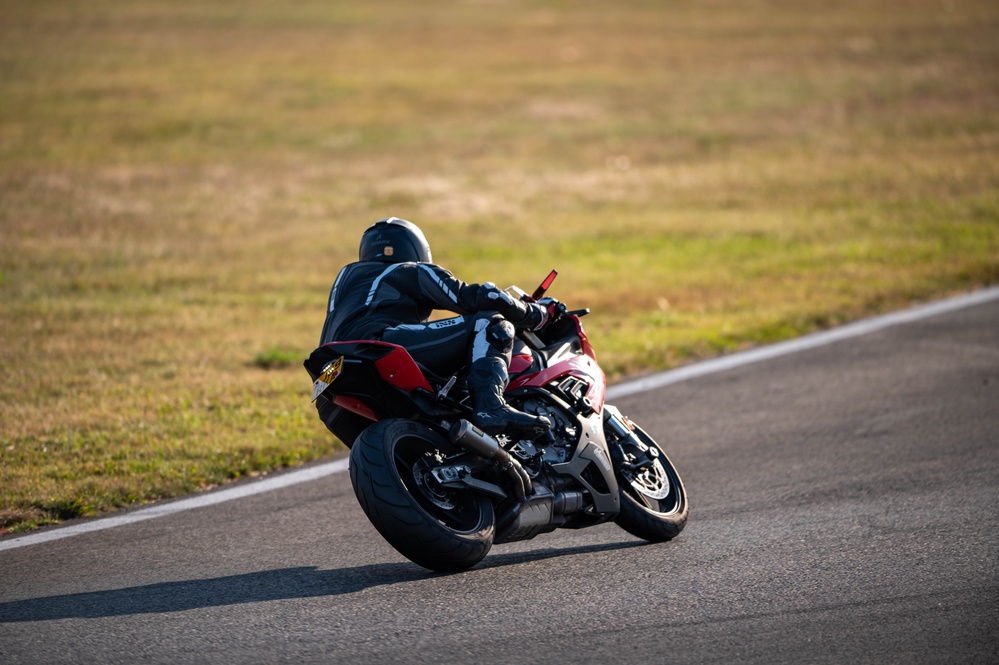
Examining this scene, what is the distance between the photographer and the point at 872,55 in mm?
38875

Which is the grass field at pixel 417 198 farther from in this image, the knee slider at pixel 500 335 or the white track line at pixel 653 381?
the knee slider at pixel 500 335

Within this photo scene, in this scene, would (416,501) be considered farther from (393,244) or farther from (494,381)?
(393,244)

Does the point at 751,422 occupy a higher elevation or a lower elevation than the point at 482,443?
lower

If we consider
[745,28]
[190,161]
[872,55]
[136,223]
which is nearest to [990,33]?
[872,55]

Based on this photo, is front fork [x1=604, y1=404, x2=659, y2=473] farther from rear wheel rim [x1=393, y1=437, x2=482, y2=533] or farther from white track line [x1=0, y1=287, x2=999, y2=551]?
white track line [x1=0, y1=287, x2=999, y2=551]

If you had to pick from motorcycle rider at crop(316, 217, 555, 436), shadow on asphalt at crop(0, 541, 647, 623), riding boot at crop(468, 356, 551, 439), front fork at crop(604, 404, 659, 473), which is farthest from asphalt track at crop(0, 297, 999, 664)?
motorcycle rider at crop(316, 217, 555, 436)

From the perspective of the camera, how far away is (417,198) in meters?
22.1

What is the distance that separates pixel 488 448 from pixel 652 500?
1375 millimetres

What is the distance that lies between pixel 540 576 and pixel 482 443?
2.55ft

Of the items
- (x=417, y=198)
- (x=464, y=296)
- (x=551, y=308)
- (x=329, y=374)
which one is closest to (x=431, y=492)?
(x=329, y=374)

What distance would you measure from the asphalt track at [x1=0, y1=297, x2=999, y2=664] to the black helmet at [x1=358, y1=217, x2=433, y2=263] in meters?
1.61

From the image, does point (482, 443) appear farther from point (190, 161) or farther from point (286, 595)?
point (190, 161)

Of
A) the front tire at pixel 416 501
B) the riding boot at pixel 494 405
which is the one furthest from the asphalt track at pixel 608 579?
the riding boot at pixel 494 405

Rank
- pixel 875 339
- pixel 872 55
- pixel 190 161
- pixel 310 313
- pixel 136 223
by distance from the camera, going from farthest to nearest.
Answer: pixel 872 55, pixel 190 161, pixel 136 223, pixel 310 313, pixel 875 339
